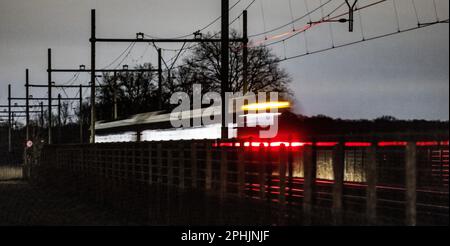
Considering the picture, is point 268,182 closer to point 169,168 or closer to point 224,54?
point 169,168

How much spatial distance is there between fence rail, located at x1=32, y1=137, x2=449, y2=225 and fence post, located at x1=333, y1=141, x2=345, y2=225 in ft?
0.04

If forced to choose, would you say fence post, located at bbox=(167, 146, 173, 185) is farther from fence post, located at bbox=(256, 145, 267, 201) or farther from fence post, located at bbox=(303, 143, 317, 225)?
fence post, located at bbox=(303, 143, 317, 225)

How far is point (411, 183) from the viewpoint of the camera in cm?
909

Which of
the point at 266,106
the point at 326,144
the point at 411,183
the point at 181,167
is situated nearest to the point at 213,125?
the point at 266,106

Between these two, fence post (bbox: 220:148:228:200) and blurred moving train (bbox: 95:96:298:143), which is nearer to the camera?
fence post (bbox: 220:148:228:200)

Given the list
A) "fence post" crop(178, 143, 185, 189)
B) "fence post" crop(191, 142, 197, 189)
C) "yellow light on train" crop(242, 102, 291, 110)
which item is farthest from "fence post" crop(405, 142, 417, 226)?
"yellow light on train" crop(242, 102, 291, 110)

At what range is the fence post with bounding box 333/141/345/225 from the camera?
34.3ft

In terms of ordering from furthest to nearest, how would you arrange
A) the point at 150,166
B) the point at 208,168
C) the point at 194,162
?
the point at 150,166 → the point at 194,162 → the point at 208,168

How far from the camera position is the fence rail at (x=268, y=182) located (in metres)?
9.87

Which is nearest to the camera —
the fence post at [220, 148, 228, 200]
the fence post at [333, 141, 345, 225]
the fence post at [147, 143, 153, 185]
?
the fence post at [333, 141, 345, 225]

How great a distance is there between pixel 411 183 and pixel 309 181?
8.34ft

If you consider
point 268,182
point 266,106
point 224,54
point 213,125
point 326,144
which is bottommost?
point 268,182

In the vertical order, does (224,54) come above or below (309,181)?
above
